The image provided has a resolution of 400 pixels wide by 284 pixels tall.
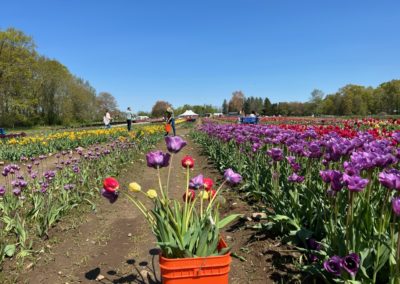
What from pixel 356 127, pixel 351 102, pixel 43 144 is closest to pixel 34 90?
pixel 43 144

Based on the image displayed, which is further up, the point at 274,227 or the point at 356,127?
the point at 356,127

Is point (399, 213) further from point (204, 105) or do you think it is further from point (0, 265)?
point (204, 105)

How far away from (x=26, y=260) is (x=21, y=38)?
45.5 metres

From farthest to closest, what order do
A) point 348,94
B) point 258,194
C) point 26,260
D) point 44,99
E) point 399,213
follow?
point 348,94 < point 44,99 < point 258,194 < point 26,260 < point 399,213

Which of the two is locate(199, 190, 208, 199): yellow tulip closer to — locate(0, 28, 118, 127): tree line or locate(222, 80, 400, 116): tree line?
locate(0, 28, 118, 127): tree line

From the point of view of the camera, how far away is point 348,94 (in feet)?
339

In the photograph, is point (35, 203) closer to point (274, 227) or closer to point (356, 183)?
point (274, 227)

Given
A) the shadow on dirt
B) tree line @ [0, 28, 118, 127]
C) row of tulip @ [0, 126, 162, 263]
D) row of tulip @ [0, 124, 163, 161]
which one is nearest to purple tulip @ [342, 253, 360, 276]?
the shadow on dirt

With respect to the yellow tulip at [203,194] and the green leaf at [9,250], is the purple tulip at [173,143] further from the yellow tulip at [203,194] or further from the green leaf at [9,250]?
the green leaf at [9,250]

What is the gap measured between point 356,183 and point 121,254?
2997 mm

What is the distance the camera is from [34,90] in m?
46.5

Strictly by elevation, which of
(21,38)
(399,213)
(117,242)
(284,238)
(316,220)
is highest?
(21,38)

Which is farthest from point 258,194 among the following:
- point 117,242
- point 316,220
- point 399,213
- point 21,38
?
point 21,38

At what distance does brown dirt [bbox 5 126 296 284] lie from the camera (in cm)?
358
